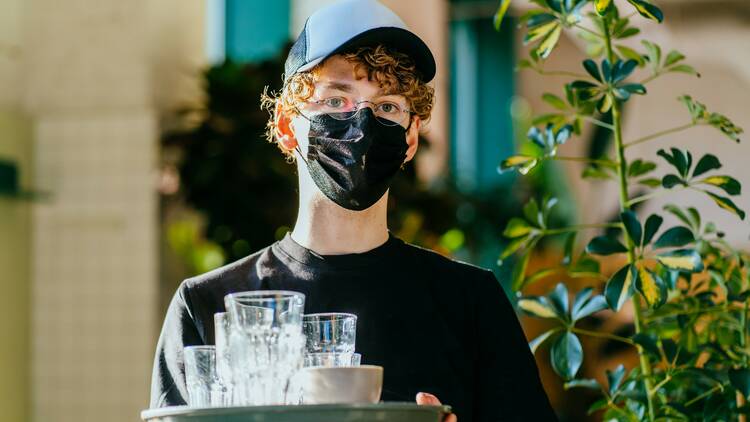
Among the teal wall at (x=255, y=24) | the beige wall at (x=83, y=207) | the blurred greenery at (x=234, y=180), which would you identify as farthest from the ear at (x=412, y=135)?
the teal wall at (x=255, y=24)

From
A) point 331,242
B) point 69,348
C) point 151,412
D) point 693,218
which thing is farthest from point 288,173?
point 151,412

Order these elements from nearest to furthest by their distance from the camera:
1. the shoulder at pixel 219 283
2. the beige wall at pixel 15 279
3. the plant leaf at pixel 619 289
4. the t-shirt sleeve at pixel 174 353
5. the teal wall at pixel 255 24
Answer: the t-shirt sleeve at pixel 174 353
the shoulder at pixel 219 283
the plant leaf at pixel 619 289
the beige wall at pixel 15 279
the teal wall at pixel 255 24

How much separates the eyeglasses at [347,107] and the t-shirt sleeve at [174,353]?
302mm

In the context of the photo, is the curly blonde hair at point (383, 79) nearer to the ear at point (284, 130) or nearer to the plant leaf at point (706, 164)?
the ear at point (284, 130)

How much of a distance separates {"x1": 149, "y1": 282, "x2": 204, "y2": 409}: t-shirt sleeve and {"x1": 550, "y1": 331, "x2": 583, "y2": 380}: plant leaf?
815mm

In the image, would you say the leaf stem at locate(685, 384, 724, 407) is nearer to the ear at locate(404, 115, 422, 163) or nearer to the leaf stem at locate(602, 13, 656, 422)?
the leaf stem at locate(602, 13, 656, 422)

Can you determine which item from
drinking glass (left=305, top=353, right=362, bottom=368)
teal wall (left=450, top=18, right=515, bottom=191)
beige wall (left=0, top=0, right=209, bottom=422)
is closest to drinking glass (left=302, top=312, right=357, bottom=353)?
drinking glass (left=305, top=353, right=362, bottom=368)

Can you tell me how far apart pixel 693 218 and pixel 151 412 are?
4.76 feet

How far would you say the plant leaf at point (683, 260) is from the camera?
219cm

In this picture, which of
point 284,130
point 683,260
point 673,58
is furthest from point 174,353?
point 673,58

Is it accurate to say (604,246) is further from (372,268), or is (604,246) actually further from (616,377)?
(372,268)

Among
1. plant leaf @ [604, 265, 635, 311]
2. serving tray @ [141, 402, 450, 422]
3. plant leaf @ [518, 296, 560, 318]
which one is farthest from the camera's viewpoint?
plant leaf @ [518, 296, 560, 318]

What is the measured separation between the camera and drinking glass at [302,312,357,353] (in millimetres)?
1511

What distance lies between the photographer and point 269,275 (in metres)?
1.78
